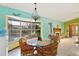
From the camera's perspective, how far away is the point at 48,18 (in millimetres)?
1379

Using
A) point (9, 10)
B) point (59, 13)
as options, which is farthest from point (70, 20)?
point (9, 10)

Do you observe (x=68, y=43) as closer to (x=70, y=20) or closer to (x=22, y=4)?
(x=70, y=20)

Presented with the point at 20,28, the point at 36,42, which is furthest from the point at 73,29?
the point at 20,28

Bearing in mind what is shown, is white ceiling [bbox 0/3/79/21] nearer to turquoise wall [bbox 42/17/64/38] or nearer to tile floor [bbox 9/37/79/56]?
turquoise wall [bbox 42/17/64/38]

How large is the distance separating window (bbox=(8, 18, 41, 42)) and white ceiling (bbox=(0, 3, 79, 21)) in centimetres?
11

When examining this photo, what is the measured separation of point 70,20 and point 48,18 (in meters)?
0.19

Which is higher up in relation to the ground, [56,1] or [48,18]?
[56,1]

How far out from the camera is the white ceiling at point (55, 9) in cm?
134

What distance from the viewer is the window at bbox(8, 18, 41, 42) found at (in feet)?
4.41

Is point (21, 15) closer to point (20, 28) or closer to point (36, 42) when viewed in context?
point (20, 28)

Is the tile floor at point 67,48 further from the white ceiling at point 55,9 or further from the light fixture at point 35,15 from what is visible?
the light fixture at point 35,15

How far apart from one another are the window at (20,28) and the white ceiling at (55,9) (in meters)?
0.11

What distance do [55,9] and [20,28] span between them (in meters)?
0.35

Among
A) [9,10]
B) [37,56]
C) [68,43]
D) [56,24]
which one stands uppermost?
[9,10]
